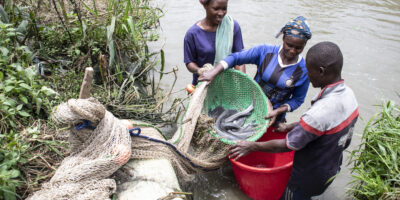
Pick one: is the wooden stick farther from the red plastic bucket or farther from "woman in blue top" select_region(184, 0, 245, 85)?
the red plastic bucket

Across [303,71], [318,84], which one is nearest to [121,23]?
[303,71]

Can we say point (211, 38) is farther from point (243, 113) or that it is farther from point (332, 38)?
point (332, 38)

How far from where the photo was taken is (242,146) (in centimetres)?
258

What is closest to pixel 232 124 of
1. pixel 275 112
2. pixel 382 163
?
pixel 275 112

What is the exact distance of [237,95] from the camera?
10.8ft

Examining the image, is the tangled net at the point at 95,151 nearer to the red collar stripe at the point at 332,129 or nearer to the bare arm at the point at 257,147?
the bare arm at the point at 257,147

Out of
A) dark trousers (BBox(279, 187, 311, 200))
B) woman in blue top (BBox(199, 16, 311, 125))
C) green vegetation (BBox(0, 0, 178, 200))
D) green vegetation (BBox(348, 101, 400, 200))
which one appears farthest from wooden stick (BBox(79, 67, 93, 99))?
green vegetation (BBox(348, 101, 400, 200))

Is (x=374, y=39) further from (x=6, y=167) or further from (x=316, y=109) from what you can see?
(x=6, y=167)

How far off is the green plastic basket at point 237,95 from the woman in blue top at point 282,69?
11 cm

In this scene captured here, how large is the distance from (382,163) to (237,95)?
1.53 m

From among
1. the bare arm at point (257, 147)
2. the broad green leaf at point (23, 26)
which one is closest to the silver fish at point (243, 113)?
the bare arm at point (257, 147)

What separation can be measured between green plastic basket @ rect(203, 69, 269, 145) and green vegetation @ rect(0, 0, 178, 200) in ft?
2.24

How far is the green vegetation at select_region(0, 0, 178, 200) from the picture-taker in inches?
90.1

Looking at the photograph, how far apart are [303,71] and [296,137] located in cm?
82
